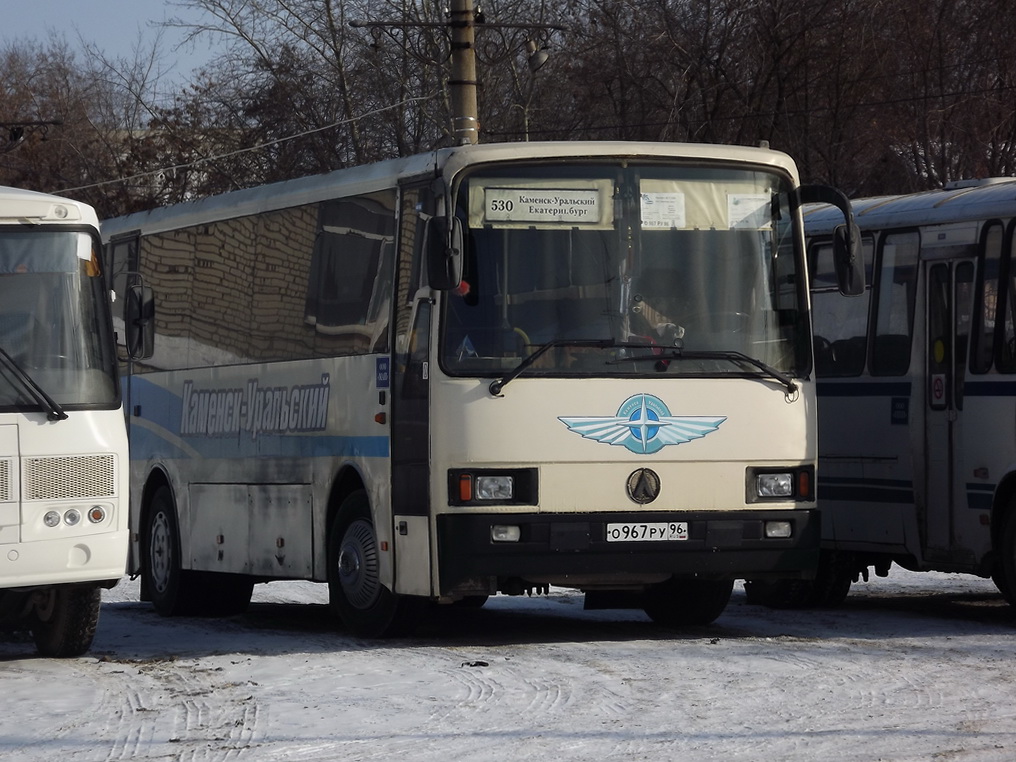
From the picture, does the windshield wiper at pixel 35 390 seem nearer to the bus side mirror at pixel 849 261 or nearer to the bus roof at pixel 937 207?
the bus side mirror at pixel 849 261

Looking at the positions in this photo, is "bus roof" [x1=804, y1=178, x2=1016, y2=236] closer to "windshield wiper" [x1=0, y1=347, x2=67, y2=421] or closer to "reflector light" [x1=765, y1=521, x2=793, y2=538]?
"reflector light" [x1=765, y1=521, x2=793, y2=538]

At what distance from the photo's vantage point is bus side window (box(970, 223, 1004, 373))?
42.2 ft

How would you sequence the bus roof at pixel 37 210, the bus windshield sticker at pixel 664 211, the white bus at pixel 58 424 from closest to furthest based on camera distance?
the white bus at pixel 58 424
the bus roof at pixel 37 210
the bus windshield sticker at pixel 664 211

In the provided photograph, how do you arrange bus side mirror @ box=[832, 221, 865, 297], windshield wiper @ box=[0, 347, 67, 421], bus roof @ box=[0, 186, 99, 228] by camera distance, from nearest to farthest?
1. windshield wiper @ box=[0, 347, 67, 421]
2. bus roof @ box=[0, 186, 99, 228]
3. bus side mirror @ box=[832, 221, 865, 297]

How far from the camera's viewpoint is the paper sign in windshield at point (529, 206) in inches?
449

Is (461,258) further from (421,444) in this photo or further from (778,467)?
(778,467)

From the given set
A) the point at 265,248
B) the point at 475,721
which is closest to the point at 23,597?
the point at 265,248

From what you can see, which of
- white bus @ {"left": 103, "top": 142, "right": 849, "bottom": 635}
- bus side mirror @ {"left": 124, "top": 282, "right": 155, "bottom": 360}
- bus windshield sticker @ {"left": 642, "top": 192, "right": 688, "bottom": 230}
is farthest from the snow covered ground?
bus windshield sticker @ {"left": 642, "top": 192, "right": 688, "bottom": 230}

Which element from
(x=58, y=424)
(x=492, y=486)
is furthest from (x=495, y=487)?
(x=58, y=424)

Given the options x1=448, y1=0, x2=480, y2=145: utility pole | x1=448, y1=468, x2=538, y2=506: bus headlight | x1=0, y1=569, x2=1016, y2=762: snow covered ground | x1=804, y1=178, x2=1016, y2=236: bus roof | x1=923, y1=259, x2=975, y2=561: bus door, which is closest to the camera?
x1=0, y1=569, x2=1016, y2=762: snow covered ground

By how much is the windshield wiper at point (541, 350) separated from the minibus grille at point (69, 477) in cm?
225

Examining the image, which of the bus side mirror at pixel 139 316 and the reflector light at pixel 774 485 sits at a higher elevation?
the bus side mirror at pixel 139 316

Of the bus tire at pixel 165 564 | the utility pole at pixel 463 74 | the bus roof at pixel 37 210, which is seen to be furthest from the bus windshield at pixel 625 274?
the utility pole at pixel 463 74

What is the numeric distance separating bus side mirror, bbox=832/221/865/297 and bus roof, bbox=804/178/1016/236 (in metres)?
1.53
